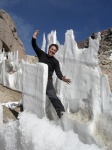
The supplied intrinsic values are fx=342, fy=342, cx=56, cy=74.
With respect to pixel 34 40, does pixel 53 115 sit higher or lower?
lower

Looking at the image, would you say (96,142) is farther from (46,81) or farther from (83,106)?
(46,81)

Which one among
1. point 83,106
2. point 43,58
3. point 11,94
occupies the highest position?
point 43,58

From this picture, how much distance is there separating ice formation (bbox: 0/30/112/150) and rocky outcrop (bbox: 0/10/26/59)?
1543 inches

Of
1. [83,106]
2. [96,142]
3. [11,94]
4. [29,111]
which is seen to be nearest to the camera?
[96,142]

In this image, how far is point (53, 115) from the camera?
7613 millimetres

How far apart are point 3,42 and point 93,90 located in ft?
139

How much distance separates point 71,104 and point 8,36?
4294 centimetres

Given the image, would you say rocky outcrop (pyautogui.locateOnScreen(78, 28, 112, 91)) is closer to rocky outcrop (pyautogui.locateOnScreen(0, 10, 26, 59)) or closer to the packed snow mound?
the packed snow mound

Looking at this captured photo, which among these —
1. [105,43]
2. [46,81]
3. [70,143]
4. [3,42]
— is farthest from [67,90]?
[3,42]

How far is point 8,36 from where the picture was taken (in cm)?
4934

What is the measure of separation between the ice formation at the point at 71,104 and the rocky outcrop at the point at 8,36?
39196mm

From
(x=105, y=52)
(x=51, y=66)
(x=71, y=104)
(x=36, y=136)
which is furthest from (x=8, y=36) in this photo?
(x=36, y=136)

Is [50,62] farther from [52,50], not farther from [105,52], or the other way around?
[105,52]

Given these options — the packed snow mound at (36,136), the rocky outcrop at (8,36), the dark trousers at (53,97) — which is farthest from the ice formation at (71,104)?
the rocky outcrop at (8,36)
